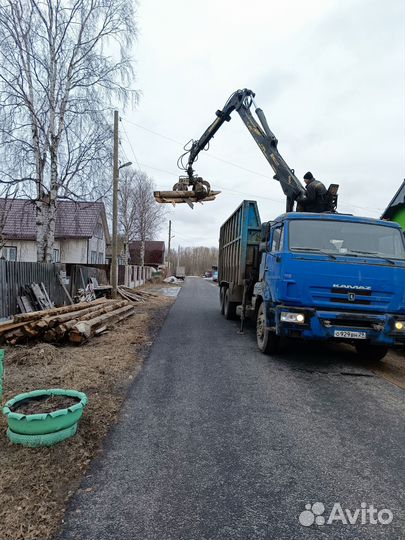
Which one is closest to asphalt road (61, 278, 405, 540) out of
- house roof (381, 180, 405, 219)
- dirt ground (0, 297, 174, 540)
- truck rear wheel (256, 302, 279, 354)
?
dirt ground (0, 297, 174, 540)

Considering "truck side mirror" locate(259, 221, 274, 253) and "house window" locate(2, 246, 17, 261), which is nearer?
"truck side mirror" locate(259, 221, 274, 253)

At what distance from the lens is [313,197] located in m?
7.75

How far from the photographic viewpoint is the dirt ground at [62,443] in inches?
93.7

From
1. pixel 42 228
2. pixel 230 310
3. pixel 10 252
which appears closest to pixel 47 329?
pixel 230 310

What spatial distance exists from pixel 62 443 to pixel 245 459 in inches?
62.8

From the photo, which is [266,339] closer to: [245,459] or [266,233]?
[266,233]

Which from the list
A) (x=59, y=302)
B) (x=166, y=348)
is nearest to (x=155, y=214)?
(x=59, y=302)

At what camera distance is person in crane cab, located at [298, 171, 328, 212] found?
25.3 feet

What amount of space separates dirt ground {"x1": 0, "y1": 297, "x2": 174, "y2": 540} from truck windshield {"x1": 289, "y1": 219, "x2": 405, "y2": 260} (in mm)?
3511

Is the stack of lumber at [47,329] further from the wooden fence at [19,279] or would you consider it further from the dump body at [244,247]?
the dump body at [244,247]

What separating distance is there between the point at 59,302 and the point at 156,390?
9.00 meters

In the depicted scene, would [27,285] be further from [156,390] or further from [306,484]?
[306,484]

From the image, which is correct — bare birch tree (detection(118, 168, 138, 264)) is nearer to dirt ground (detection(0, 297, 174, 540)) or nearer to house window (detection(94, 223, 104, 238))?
house window (detection(94, 223, 104, 238))

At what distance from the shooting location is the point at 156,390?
4.91 metres
